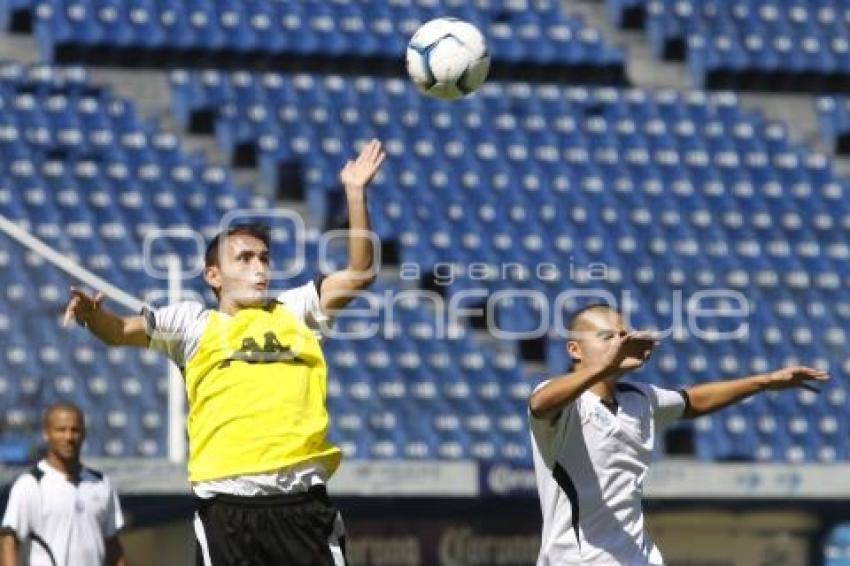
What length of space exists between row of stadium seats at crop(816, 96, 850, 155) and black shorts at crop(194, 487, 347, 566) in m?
14.0

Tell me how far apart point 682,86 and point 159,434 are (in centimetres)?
722

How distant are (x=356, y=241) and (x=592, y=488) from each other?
1390 millimetres

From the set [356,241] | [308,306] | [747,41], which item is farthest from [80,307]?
[747,41]

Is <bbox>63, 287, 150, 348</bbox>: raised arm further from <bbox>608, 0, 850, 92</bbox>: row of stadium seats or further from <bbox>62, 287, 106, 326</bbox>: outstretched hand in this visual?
<bbox>608, 0, 850, 92</bbox>: row of stadium seats

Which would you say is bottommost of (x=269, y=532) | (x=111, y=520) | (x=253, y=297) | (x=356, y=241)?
(x=111, y=520)

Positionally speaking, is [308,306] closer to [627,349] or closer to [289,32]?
[627,349]

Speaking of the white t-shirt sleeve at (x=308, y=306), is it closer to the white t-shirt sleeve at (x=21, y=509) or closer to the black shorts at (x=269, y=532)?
the black shorts at (x=269, y=532)

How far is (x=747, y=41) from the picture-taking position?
20.2m

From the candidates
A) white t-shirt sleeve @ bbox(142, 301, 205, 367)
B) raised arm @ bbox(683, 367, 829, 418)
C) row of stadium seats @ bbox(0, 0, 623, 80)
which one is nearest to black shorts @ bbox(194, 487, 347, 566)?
white t-shirt sleeve @ bbox(142, 301, 205, 367)

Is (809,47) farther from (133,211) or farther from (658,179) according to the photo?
(133,211)

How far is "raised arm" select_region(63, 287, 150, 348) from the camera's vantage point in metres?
6.61

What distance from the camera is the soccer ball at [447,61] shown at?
957cm

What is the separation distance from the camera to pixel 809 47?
20.3 meters

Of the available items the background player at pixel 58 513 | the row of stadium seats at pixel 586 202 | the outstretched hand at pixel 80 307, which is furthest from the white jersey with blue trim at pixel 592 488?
the row of stadium seats at pixel 586 202
